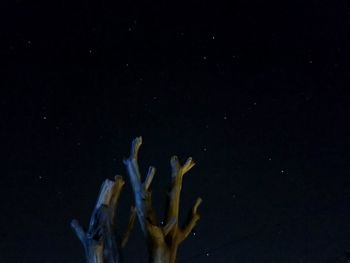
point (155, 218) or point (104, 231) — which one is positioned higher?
point (104, 231)

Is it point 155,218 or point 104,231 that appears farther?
point 155,218

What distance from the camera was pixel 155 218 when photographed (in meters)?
6.39

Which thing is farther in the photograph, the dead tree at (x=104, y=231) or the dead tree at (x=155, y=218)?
the dead tree at (x=155, y=218)

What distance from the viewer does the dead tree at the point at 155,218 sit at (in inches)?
246

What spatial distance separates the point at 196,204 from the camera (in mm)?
6719

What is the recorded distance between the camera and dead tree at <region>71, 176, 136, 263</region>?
5.96 meters

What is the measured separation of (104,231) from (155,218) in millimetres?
634

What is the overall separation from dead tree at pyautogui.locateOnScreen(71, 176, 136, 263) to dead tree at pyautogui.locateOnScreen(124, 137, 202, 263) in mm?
230

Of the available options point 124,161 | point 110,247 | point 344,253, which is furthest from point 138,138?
point 344,253

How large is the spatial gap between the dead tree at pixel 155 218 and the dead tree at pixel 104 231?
230mm

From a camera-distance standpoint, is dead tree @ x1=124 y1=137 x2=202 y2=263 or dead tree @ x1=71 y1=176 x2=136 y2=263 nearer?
dead tree @ x1=71 y1=176 x2=136 y2=263

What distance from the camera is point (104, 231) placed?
6062 mm

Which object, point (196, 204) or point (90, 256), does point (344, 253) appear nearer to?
point (196, 204)

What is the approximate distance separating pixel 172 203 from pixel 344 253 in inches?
501
